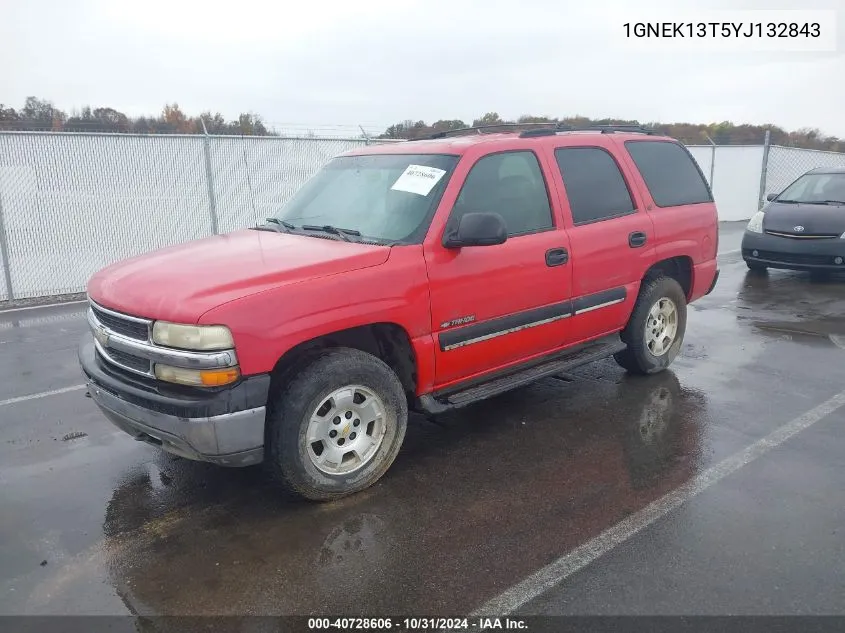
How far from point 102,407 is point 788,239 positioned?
9426 millimetres

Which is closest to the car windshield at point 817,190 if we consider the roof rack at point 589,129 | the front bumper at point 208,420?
the roof rack at point 589,129

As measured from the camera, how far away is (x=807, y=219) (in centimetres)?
977

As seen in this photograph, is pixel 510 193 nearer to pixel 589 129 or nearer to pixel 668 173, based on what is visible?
pixel 589 129

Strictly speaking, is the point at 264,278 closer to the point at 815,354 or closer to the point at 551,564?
the point at 551,564

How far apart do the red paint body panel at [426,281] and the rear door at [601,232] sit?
1cm

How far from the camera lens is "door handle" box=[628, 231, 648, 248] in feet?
17.2

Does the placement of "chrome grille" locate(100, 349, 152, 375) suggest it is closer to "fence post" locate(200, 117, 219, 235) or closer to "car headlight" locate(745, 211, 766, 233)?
"fence post" locate(200, 117, 219, 235)

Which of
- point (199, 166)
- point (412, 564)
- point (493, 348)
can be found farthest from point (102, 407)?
point (199, 166)

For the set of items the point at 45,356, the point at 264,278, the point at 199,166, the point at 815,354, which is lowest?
the point at 815,354

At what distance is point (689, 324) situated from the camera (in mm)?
7672

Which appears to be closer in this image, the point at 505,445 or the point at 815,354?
the point at 505,445

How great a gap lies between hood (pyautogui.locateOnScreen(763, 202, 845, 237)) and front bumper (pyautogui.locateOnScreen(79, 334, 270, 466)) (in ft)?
29.5

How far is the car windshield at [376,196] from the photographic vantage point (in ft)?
13.8

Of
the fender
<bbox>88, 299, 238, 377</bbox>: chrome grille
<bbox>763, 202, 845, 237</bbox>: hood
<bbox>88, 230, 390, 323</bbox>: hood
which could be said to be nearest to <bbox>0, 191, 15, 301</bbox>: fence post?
<bbox>88, 230, 390, 323</bbox>: hood
